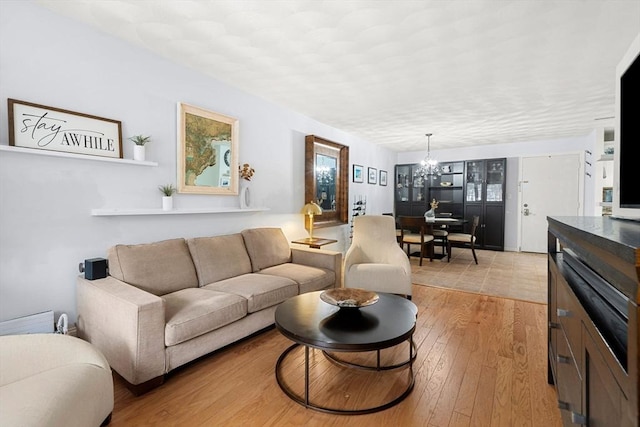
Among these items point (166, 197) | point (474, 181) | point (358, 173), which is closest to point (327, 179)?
point (358, 173)

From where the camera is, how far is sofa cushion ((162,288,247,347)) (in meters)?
1.84

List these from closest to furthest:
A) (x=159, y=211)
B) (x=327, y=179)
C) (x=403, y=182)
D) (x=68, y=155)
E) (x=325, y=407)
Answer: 1. (x=325, y=407)
2. (x=68, y=155)
3. (x=159, y=211)
4. (x=327, y=179)
5. (x=403, y=182)

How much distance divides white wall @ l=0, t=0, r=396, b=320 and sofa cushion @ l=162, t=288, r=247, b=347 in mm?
748

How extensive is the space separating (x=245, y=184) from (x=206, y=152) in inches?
23.3

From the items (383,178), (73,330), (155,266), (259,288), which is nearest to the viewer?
(73,330)

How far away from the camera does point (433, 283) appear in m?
4.03

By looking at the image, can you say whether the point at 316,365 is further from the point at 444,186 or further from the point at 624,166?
the point at 444,186

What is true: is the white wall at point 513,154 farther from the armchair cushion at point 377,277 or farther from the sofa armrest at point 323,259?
the sofa armrest at point 323,259

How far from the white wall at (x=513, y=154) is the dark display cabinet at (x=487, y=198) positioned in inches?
6.1

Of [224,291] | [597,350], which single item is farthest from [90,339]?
[597,350]

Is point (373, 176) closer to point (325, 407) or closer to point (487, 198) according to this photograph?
point (487, 198)

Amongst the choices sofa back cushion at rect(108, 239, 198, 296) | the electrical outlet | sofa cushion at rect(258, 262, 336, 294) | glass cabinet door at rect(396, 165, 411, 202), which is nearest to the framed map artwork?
sofa back cushion at rect(108, 239, 198, 296)

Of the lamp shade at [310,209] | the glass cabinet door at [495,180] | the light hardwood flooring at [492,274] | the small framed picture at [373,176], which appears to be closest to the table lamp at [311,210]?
the lamp shade at [310,209]

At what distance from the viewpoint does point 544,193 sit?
6070mm
